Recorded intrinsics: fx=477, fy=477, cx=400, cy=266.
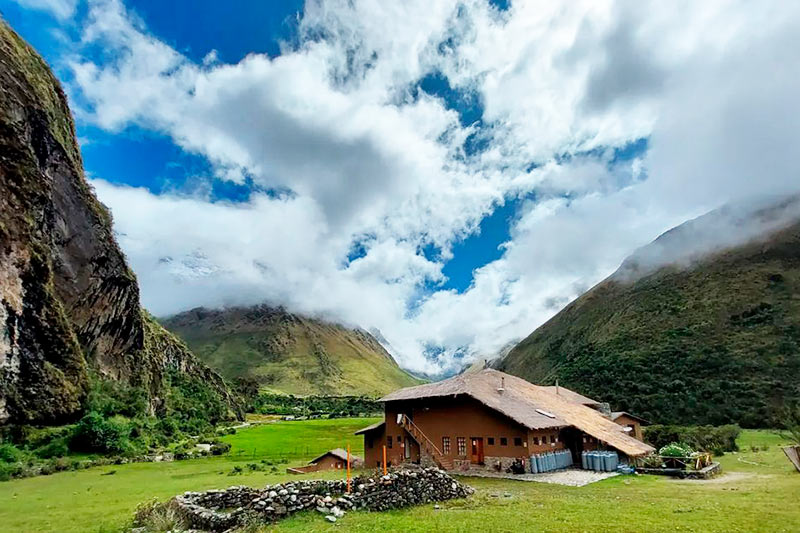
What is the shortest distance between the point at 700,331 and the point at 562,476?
68297mm

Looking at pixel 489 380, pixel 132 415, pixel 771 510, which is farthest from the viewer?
pixel 132 415

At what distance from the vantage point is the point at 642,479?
29953 millimetres

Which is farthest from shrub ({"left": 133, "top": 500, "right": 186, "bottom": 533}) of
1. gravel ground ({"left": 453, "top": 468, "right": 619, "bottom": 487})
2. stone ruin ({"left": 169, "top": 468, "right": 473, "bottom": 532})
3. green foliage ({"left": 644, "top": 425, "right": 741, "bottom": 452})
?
green foliage ({"left": 644, "top": 425, "right": 741, "bottom": 452})

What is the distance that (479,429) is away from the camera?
3634 centimetres

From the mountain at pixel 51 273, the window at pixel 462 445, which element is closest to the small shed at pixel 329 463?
the window at pixel 462 445

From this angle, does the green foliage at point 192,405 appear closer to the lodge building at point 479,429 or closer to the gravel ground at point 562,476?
the lodge building at point 479,429

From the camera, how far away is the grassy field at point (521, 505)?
51.5 feet

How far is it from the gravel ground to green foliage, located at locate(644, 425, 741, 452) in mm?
19297

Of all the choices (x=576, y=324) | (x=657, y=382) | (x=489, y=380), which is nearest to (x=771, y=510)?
(x=489, y=380)

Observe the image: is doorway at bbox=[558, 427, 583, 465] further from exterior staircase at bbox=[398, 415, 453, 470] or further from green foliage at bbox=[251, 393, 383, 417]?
green foliage at bbox=[251, 393, 383, 417]

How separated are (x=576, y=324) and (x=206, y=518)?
12190 cm

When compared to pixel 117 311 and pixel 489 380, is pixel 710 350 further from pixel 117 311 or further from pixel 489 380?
pixel 117 311

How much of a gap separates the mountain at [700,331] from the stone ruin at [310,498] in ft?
215

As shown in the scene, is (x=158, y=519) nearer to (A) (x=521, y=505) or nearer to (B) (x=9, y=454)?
(A) (x=521, y=505)
